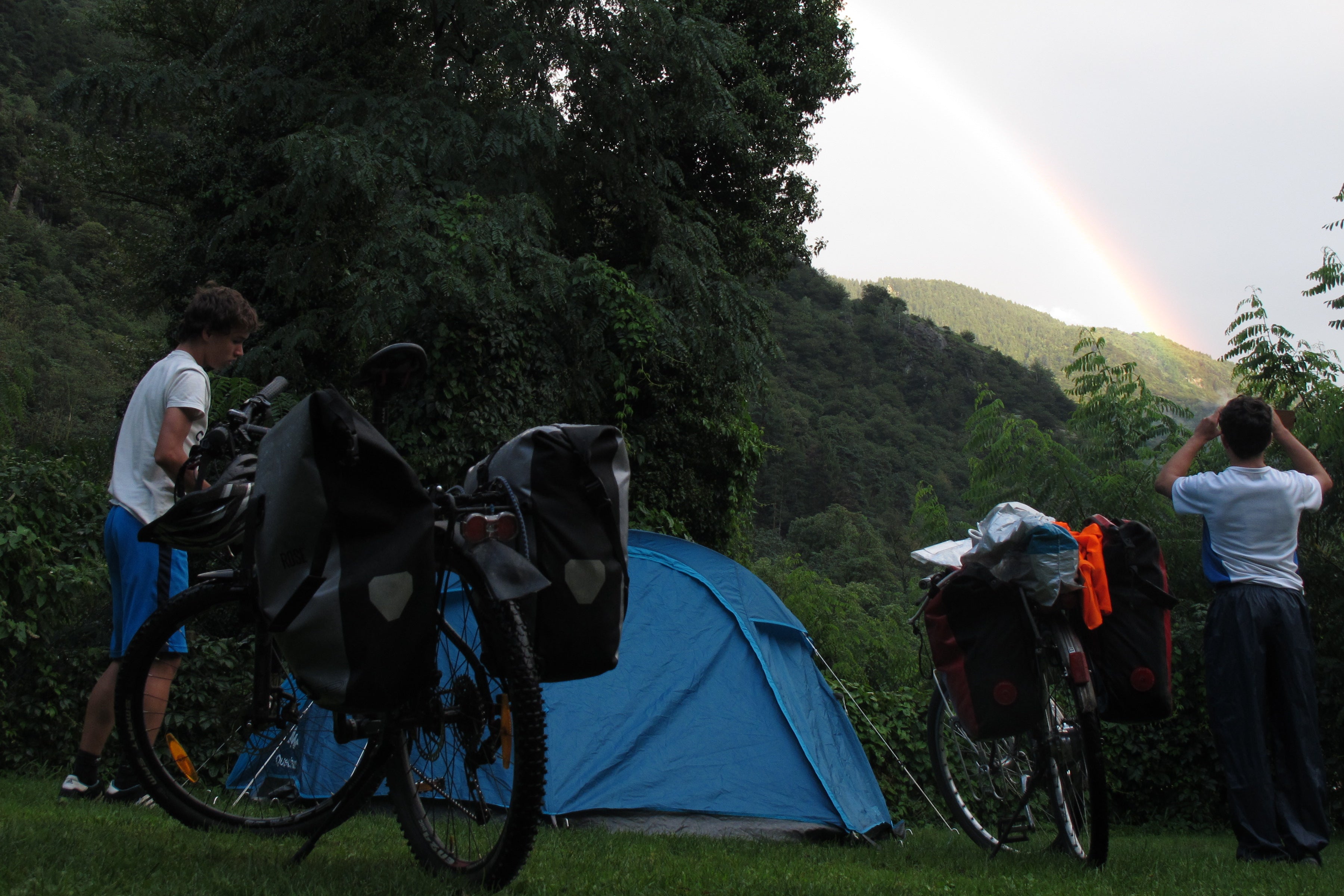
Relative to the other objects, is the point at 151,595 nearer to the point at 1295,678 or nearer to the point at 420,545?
the point at 420,545

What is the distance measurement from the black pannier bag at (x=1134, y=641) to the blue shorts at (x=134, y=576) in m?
2.99

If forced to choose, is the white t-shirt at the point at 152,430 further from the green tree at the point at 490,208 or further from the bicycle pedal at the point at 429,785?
the green tree at the point at 490,208

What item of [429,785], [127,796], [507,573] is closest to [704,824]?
[429,785]

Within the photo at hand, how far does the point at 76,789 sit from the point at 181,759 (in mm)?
929

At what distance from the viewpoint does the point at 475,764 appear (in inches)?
90.0

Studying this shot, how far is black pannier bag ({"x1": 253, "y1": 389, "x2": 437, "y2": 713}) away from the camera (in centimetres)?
199

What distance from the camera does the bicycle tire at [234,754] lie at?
8.57 ft

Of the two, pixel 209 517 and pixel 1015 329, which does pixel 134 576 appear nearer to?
pixel 209 517

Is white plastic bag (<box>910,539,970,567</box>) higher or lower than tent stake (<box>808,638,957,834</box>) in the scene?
higher

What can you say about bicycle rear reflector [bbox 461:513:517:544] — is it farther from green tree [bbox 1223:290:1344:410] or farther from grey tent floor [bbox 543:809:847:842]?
green tree [bbox 1223:290:1344:410]

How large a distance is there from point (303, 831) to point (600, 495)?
1.26 meters

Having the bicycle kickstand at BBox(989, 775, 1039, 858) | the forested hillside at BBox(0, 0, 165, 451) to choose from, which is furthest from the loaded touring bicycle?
the forested hillside at BBox(0, 0, 165, 451)

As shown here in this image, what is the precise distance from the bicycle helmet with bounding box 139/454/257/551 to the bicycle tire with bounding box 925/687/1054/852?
2.51m

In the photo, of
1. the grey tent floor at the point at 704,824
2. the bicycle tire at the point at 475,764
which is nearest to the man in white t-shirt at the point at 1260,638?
the grey tent floor at the point at 704,824
